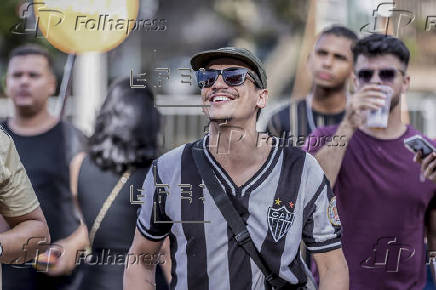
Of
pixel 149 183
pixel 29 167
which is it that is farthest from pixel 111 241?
pixel 149 183

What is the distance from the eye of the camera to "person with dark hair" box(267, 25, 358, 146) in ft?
15.0

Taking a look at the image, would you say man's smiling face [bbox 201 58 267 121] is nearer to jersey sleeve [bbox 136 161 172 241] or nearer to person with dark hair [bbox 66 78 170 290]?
jersey sleeve [bbox 136 161 172 241]

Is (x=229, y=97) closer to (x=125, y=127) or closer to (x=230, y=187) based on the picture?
(x=230, y=187)

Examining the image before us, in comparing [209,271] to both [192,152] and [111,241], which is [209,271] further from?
[111,241]

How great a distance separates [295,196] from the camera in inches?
124

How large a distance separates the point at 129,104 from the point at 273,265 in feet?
6.14

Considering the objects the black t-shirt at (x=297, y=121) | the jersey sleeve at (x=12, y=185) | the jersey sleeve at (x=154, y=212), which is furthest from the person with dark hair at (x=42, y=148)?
the jersey sleeve at (x=154, y=212)

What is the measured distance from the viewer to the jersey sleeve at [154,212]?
10.4 ft

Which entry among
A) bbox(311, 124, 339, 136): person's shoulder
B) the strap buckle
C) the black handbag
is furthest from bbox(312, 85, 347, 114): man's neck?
the strap buckle

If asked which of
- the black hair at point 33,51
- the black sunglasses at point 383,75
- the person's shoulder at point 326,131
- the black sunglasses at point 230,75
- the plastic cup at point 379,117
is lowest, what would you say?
the person's shoulder at point 326,131

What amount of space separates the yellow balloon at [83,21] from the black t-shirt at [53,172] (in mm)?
581

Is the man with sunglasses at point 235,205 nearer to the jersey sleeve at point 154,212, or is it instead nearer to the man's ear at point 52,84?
the jersey sleeve at point 154,212

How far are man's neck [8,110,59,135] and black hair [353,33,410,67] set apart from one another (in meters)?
1.93

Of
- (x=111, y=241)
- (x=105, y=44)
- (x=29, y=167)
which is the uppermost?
(x=105, y=44)
